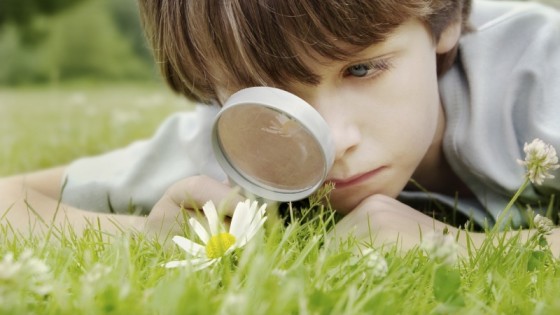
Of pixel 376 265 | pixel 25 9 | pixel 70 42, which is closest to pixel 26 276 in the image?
pixel 376 265

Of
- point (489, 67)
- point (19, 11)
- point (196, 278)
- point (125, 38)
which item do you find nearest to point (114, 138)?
point (489, 67)

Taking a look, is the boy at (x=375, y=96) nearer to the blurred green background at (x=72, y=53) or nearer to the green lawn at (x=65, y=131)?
the green lawn at (x=65, y=131)

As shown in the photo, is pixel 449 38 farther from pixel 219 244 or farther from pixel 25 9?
pixel 25 9

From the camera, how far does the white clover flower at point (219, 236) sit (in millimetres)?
1172

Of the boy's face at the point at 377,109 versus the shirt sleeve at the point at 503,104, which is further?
the shirt sleeve at the point at 503,104

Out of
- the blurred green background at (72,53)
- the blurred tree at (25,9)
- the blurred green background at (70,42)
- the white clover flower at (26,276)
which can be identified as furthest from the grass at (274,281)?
the blurred tree at (25,9)

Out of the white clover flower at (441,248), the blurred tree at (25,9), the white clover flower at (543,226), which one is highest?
the white clover flower at (441,248)

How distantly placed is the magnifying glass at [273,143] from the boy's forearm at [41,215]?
22cm

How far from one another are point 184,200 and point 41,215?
39 centimetres

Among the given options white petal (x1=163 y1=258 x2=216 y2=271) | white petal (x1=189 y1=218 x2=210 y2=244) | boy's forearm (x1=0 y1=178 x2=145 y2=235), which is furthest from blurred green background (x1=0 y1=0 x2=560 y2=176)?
white petal (x1=163 y1=258 x2=216 y2=271)

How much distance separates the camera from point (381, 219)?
1.41m

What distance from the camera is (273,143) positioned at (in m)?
1.50

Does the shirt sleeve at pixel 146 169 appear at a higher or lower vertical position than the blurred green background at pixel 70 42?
higher

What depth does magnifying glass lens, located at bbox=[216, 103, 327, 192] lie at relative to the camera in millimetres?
1419
